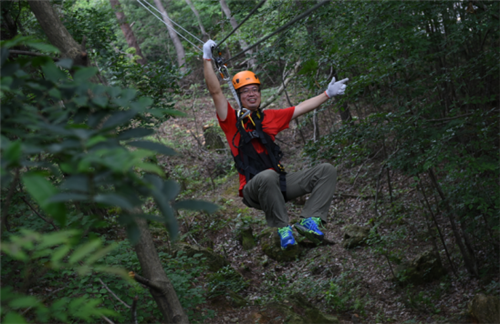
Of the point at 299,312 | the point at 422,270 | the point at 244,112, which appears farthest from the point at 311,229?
the point at 422,270

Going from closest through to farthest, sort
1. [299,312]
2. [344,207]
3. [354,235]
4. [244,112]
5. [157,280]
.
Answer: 1. [157,280]
2. [244,112]
3. [299,312]
4. [354,235]
5. [344,207]

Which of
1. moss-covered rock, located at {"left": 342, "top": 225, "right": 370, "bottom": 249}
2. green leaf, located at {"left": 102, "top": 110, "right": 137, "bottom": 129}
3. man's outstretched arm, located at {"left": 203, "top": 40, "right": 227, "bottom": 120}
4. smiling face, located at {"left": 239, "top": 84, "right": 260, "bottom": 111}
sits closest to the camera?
green leaf, located at {"left": 102, "top": 110, "right": 137, "bottom": 129}

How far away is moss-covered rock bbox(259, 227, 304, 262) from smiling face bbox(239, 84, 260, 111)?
3.88 m

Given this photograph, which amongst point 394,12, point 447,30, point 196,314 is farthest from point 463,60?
point 196,314

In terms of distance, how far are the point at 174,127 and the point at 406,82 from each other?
9501mm

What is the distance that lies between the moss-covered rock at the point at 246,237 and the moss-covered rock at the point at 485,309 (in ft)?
12.5

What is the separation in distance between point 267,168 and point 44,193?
10.9 ft

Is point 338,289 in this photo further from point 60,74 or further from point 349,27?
point 60,74

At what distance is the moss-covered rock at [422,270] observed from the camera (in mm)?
6465

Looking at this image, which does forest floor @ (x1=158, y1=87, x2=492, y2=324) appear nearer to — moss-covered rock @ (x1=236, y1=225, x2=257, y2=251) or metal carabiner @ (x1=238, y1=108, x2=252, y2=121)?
moss-covered rock @ (x1=236, y1=225, x2=257, y2=251)

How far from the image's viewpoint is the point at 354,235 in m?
7.41

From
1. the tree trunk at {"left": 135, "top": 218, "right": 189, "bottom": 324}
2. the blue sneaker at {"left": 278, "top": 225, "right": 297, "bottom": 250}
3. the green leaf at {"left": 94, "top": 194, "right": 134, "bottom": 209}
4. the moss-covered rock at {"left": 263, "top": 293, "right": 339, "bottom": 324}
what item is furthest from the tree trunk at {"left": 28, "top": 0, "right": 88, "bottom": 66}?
the moss-covered rock at {"left": 263, "top": 293, "right": 339, "bottom": 324}

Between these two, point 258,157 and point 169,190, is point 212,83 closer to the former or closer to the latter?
point 258,157

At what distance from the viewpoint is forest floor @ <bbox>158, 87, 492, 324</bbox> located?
19.4 ft
